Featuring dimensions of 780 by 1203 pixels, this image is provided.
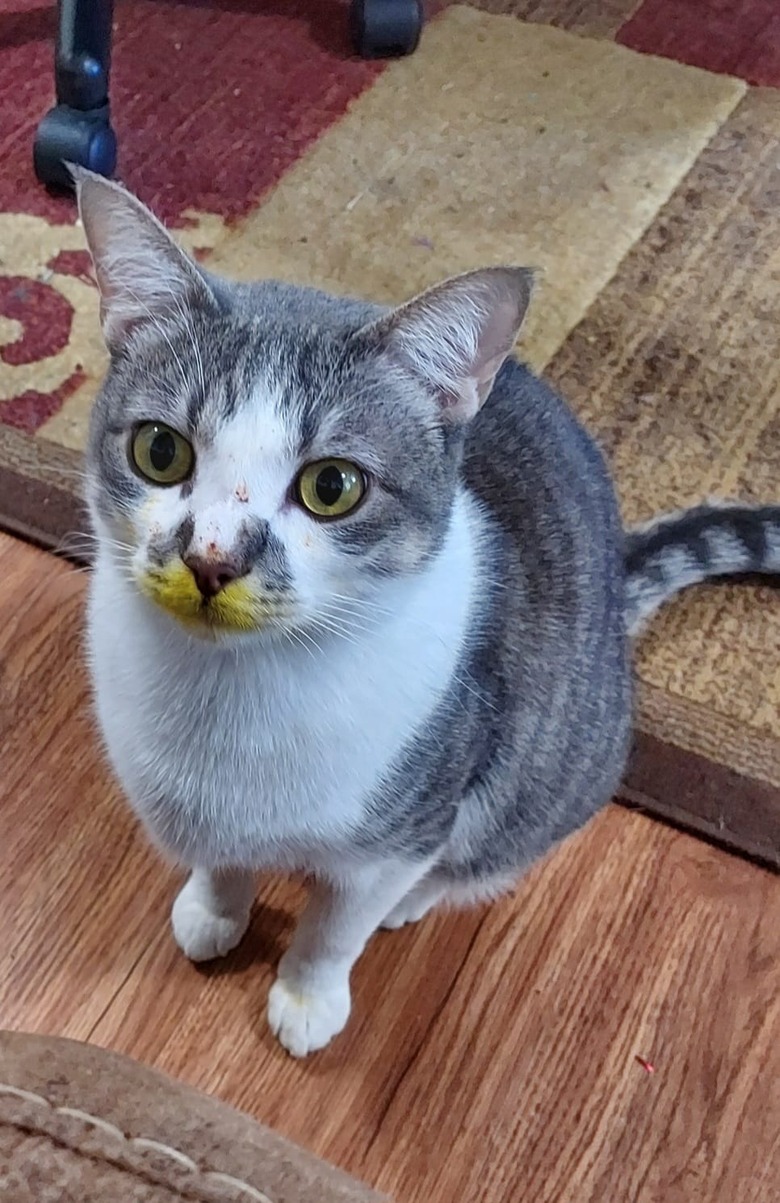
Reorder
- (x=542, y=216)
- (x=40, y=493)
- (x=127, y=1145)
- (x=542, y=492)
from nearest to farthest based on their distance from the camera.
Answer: (x=127, y=1145) < (x=542, y=492) < (x=40, y=493) < (x=542, y=216)

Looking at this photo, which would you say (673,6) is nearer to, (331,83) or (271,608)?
(331,83)

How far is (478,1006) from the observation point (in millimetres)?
1020

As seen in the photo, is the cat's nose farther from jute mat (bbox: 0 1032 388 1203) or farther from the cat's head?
jute mat (bbox: 0 1032 388 1203)

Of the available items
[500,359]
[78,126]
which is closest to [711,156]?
[78,126]

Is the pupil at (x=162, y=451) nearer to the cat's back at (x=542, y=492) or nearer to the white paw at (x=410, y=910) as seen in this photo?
the cat's back at (x=542, y=492)

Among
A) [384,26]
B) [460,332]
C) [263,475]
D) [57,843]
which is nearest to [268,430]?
[263,475]

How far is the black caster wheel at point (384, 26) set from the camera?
5.50 ft

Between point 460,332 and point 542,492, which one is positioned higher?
point 460,332

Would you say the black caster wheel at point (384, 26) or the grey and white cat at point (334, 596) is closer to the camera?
the grey and white cat at point (334, 596)

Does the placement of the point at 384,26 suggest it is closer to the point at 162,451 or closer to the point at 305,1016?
the point at 162,451

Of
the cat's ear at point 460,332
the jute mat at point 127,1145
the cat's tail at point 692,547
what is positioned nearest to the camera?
the jute mat at point 127,1145

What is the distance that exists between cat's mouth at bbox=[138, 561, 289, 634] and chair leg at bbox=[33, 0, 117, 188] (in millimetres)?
979

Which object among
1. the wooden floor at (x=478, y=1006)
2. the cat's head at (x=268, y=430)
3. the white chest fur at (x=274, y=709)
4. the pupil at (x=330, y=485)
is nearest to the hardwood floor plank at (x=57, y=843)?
the wooden floor at (x=478, y=1006)

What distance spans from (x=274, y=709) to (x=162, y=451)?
180 mm
